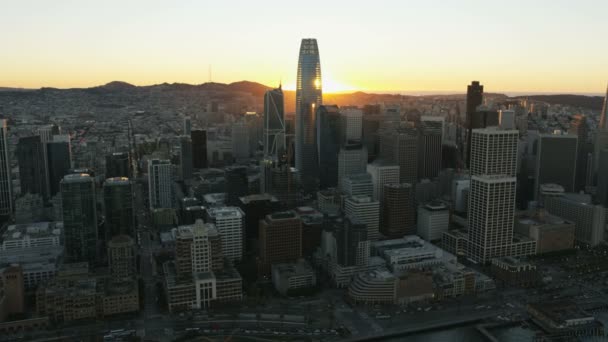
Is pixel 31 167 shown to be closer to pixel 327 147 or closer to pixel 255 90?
pixel 327 147

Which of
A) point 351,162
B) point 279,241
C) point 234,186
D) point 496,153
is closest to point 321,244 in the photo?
point 279,241

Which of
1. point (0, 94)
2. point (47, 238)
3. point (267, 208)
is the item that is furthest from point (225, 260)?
point (0, 94)

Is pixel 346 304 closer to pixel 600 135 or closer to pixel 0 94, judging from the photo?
pixel 600 135

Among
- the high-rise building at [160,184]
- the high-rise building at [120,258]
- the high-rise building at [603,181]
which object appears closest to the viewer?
the high-rise building at [120,258]

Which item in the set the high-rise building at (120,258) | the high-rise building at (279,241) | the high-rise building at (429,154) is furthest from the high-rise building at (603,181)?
the high-rise building at (120,258)

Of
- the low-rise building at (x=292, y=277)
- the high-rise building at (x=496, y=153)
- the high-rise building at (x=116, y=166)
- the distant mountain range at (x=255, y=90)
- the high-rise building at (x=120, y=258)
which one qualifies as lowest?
the low-rise building at (x=292, y=277)

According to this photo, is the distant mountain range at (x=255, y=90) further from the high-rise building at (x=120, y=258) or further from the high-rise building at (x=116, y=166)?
the high-rise building at (x=120, y=258)
